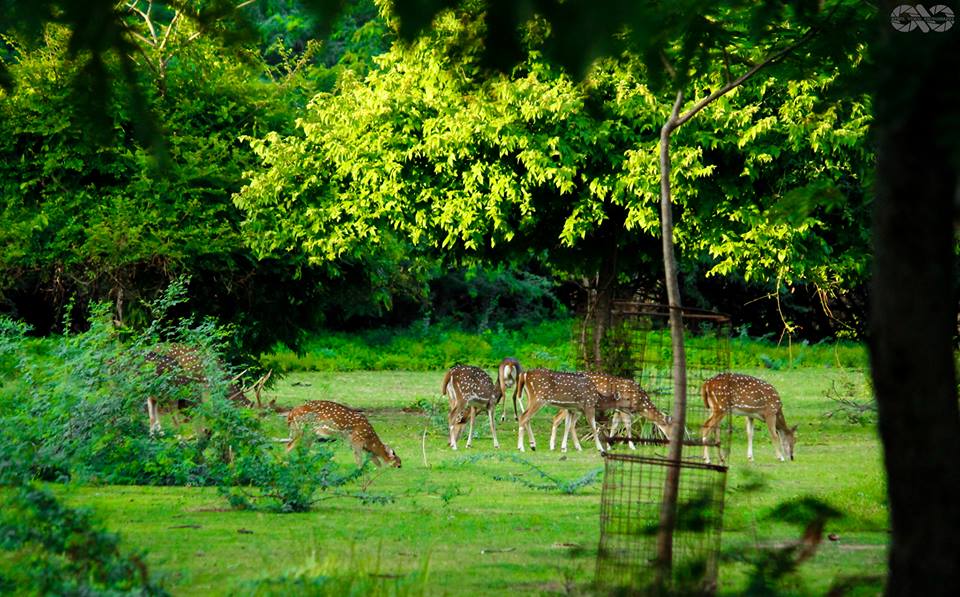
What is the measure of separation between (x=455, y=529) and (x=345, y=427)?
180 inches

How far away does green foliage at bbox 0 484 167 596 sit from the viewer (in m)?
6.07

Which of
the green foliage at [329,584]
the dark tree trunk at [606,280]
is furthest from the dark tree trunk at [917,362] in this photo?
the dark tree trunk at [606,280]

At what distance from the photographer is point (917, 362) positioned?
14.5 ft

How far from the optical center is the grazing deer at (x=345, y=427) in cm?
1489

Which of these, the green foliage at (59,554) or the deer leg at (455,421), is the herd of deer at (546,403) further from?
the green foliage at (59,554)

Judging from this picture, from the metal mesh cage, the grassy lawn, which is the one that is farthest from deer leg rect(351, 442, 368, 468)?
the metal mesh cage

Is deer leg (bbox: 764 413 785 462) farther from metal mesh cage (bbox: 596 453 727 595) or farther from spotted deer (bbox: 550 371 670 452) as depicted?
metal mesh cage (bbox: 596 453 727 595)

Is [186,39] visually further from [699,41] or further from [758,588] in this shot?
[758,588]

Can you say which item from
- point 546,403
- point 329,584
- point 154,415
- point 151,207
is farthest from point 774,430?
point 329,584

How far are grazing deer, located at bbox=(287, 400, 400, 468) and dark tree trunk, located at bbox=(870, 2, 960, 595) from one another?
1058cm

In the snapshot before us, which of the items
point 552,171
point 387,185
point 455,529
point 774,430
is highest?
point 552,171

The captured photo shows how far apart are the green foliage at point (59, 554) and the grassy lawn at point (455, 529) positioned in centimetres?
61

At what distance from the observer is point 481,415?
25.3m

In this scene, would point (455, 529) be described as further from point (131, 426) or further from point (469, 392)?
point (469, 392)
